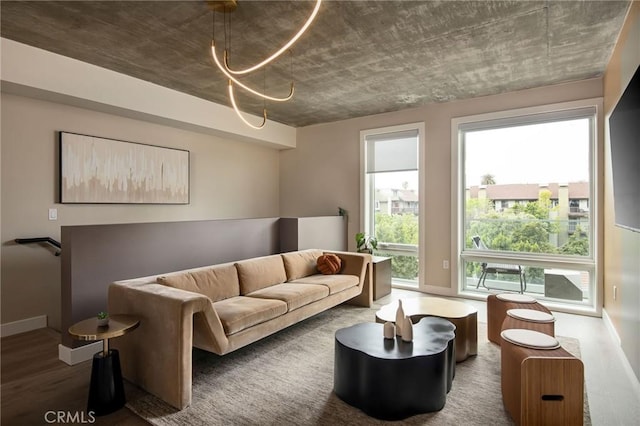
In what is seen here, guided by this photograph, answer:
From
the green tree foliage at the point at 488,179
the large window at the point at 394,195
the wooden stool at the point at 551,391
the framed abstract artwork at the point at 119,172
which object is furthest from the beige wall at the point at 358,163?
the wooden stool at the point at 551,391

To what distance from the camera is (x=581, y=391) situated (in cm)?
197

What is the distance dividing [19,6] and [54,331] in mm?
3106

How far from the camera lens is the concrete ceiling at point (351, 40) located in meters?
2.79

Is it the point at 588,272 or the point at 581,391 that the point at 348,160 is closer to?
the point at 588,272

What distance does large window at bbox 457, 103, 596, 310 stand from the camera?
4422mm

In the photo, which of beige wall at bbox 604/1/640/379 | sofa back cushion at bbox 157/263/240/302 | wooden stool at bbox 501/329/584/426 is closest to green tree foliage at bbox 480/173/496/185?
beige wall at bbox 604/1/640/379

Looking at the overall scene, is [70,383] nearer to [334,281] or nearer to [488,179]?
[334,281]

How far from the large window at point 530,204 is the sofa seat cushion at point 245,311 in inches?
128

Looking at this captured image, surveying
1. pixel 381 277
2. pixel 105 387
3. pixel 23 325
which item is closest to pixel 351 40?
pixel 381 277

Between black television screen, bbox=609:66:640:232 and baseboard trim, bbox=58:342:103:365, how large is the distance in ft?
13.5

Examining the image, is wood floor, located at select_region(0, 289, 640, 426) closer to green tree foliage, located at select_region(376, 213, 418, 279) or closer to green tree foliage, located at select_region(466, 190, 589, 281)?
green tree foliage, located at select_region(466, 190, 589, 281)

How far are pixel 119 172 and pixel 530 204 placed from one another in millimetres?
5360

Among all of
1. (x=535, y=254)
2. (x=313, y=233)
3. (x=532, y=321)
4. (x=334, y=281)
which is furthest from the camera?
(x=313, y=233)

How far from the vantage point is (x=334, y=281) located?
413 centimetres
